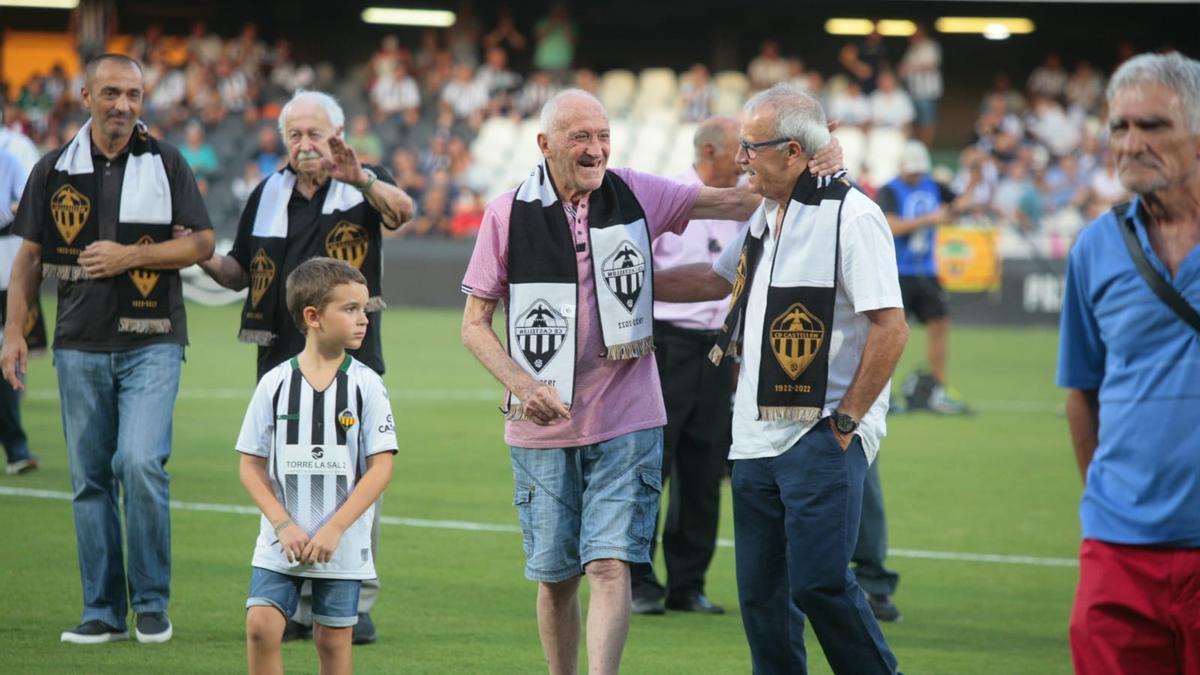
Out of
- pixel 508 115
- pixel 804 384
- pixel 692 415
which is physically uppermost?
pixel 508 115

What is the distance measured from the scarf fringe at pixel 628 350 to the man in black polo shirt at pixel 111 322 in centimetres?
232

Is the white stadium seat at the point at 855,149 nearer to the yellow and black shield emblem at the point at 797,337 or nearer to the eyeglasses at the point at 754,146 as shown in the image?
the eyeglasses at the point at 754,146

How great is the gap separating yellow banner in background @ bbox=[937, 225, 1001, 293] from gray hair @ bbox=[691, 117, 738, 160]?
16389 millimetres

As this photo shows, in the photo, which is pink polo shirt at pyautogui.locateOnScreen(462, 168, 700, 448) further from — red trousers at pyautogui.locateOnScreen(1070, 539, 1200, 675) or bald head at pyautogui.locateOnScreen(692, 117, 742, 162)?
bald head at pyautogui.locateOnScreen(692, 117, 742, 162)

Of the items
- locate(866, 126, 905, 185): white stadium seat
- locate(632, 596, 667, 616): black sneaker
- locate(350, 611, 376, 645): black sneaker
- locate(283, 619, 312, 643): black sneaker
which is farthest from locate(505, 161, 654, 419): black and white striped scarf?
locate(866, 126, 905, 185): white stadium seat

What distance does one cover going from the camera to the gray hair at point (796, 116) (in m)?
5.46

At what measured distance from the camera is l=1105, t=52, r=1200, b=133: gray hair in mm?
3961

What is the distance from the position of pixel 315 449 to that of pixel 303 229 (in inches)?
Result: 71.4

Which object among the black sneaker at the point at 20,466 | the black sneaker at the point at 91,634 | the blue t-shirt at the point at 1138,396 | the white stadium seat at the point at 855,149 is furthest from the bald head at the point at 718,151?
the white stadium seat at the point at 855,149

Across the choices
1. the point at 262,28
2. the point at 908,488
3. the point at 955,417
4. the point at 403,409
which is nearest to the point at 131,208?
the point at 908,488

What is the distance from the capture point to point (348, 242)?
23.8 ft

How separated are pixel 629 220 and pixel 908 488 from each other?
21.9ft

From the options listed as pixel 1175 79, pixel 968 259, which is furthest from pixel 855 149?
pixel 1175 79

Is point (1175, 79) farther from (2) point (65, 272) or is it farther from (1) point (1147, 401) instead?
(2) point (65, 272)
